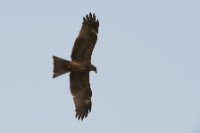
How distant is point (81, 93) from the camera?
633 inches

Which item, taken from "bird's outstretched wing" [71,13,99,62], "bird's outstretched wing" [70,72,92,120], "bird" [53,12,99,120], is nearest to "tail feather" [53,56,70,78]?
"bird" [53,12,99,120]

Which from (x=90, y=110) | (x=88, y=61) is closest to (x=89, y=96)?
(x=90, y=110)

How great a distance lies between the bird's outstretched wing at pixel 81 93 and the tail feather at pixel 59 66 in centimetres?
130

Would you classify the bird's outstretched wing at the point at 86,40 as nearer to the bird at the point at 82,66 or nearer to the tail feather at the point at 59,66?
the bird at the point at 82,66

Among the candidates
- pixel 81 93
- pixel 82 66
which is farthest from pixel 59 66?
pixel 81 93

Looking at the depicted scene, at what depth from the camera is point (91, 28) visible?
15.3 meters

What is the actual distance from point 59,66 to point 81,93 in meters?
2.26

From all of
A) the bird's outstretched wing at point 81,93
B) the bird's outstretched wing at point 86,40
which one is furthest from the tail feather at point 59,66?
the bird's outstretched wing at point 81,93

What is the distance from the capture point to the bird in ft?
47.1

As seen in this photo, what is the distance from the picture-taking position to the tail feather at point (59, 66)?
13969mm

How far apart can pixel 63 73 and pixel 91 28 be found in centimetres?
200

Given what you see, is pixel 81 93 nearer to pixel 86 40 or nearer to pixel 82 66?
pixel 82 66

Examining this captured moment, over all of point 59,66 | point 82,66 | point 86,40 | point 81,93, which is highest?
point 86,40

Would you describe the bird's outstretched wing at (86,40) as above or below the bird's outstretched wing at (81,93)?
above
